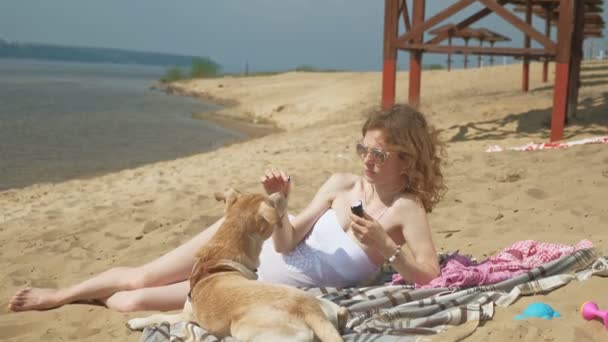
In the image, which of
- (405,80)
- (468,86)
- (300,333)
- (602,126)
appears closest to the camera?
(300,333)

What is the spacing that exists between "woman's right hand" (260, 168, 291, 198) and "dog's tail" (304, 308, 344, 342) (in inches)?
47.4

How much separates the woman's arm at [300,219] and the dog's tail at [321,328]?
3.35ft

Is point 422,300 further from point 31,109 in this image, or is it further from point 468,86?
point 31,109

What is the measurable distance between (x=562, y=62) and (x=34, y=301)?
27.3 feet

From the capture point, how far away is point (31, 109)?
27281 mm

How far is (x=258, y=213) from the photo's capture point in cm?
369

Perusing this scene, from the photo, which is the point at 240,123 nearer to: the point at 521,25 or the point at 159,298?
the point at 521,25

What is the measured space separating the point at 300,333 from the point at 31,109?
87.8 ft

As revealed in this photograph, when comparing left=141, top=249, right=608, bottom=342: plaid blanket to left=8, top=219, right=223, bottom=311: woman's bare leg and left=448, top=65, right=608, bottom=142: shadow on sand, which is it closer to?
left=8, top=219, right=223, bottom=311: woman's bare leg

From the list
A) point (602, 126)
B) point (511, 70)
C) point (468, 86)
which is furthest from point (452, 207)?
point (511, 70)

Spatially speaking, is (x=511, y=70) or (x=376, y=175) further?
(x=511, y=70)

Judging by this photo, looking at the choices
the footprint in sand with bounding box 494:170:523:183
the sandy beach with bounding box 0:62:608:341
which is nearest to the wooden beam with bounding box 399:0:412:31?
the sandy beach with bounding box 0:62:608:341

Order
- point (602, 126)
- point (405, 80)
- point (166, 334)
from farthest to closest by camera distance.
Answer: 1. point (405, 80)
2. point (602, 126)
3. point (166, 334)

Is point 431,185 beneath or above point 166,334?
above
